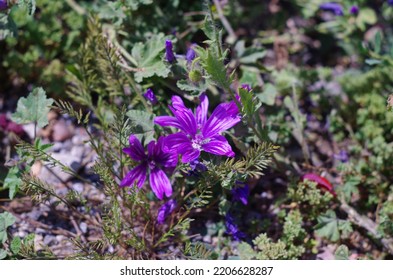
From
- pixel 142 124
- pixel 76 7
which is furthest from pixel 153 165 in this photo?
pixel 76 7

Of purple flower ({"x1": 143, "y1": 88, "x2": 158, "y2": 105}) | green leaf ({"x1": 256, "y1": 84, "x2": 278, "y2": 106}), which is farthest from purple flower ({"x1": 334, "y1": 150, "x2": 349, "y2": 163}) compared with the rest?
purple flower ({"x1": 143, "y1": 88, "x2": 158, "y2": 105})

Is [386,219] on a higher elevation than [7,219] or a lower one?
lower

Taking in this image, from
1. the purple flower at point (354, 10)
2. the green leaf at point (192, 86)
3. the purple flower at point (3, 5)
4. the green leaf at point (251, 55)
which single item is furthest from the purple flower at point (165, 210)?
the purple flower at point (354, 10)

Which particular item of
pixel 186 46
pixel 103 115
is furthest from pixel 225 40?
pixel 103 115

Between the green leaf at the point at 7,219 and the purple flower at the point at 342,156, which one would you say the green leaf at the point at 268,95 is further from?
the green leaf at the point at 7,219

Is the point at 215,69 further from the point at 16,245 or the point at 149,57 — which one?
the point at 16,245

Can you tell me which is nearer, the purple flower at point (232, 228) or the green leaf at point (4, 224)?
the green leaf at point (4, 224)
